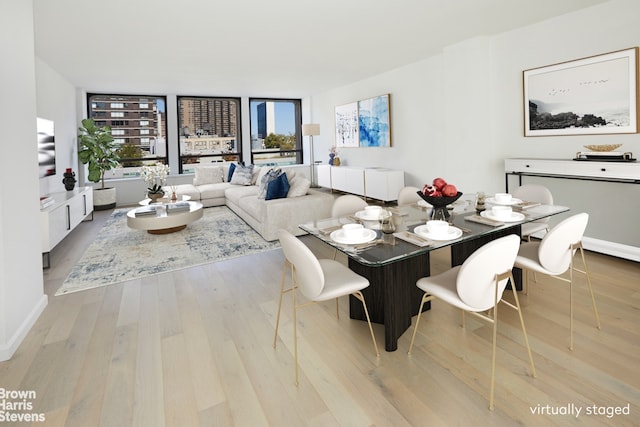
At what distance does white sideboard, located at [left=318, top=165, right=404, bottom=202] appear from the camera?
641 cm

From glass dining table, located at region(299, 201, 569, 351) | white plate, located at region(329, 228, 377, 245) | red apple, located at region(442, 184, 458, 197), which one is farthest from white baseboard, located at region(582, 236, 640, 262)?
white plate, located at region(329, 228, 377, 245)

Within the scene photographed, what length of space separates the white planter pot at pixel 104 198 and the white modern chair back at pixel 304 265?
6.57 metres

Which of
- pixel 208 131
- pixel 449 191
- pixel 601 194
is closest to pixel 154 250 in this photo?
pixel 449 191

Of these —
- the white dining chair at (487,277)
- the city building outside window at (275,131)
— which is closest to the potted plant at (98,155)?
the city building outside window at (275,131)

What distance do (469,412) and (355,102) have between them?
22.4 feet

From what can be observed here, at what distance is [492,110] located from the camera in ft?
15.8

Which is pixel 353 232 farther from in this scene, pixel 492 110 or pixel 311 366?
pixel 492 110

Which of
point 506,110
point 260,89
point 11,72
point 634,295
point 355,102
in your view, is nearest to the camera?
point 11,72

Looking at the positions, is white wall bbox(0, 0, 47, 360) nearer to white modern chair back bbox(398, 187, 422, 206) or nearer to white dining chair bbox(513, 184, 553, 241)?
white modern chair back bbox(398, 187, 422, 206)

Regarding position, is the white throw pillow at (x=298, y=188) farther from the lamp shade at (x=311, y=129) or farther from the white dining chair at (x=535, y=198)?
the lamp shade at (x=311, y=129)

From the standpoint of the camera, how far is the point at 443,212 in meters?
2.57

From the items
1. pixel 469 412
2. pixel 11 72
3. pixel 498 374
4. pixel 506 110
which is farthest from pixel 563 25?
pixel 11 72

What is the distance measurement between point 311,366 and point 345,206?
1399 mm

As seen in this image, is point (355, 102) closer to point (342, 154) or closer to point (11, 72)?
point (342, 154)
